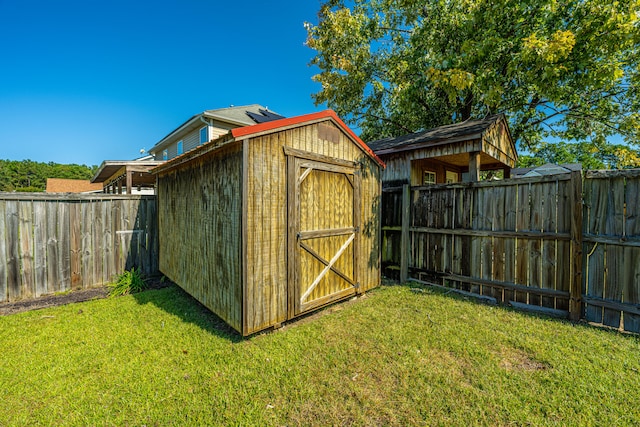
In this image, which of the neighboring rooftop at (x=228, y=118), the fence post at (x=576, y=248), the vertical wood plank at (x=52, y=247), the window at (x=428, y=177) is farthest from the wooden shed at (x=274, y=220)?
the neighboring rooftop at (x=228, y=118)

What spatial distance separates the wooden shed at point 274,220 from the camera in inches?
134

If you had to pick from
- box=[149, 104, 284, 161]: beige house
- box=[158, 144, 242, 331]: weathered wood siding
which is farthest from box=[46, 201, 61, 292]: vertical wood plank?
box=[149, 104, 284, 161]: beige house

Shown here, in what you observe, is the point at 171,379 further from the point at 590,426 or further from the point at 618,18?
the point at 618,18

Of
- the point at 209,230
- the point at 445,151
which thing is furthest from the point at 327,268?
the point at 445,151

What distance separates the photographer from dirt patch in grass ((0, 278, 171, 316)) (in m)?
4.42

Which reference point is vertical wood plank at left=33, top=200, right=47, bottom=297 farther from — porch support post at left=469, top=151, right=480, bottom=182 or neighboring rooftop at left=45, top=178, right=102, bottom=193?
neighboring rooftop at left=45, top=178, right=102, bottom=193

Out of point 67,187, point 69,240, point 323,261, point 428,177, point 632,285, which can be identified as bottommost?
point 632,285

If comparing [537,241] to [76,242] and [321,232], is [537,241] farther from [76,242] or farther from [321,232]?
[76,242]

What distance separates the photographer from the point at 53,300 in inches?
187

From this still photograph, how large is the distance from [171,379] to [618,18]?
11215 mm

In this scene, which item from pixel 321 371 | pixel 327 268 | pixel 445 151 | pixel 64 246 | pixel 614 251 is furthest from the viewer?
pixel 445 151

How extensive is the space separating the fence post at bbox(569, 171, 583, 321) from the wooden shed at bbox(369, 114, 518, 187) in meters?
2.52

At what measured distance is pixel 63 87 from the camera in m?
16.6

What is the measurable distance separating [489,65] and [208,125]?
12.7m
